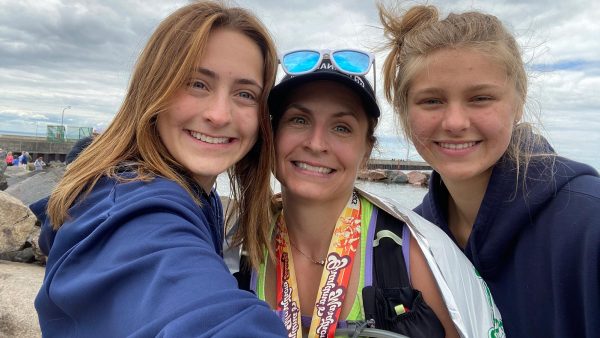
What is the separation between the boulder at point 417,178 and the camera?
27534 millimetres

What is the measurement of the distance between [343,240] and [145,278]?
1.53m

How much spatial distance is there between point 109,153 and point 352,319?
5.05 feet

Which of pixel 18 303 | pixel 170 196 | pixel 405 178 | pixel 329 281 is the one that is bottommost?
pixel 405 178

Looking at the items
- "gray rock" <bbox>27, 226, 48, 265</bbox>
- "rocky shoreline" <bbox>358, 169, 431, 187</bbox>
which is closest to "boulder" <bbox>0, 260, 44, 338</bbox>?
Answer: "gray rock" <bbox>27, 226, 48, 265</bbox>

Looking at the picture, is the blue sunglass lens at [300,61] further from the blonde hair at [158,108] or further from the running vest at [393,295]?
the running vest at [393,295]

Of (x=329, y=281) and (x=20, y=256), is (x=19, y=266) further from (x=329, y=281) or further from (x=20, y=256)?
(x=329, y=281)

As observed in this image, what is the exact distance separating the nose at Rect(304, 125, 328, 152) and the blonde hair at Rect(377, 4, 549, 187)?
0.77m

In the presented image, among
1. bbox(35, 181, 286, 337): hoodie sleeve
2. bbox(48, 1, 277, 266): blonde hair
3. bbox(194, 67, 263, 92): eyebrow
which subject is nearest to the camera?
bbox(35, 181, 286, 337): hoodie sleeve

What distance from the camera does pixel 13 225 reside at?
7.29 metres

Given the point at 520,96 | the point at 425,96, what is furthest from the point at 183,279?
the point at 520,96

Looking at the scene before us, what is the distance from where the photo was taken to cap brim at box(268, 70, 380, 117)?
264 centimetres

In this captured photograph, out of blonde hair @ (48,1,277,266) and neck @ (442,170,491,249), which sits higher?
blonde hair @ (48,1,277,266)

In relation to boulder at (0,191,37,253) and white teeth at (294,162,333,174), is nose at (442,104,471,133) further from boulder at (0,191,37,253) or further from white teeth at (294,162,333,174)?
boulder at (0,191,37,253)

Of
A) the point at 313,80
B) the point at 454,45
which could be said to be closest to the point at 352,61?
the point at 313,80
